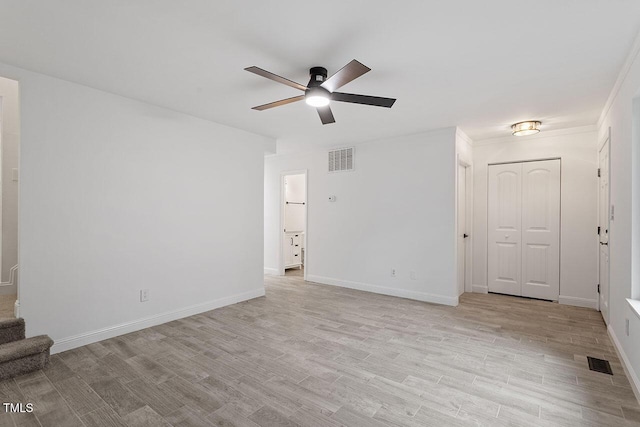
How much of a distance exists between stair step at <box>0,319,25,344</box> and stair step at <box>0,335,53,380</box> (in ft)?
0.31

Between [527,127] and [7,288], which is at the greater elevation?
[527,127]

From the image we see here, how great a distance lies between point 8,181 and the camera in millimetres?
3547

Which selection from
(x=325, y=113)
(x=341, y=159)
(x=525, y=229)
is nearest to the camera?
(x=325, y=113)

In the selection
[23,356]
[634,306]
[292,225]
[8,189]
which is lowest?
[23,356]

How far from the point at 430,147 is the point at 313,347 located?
3.29 metres

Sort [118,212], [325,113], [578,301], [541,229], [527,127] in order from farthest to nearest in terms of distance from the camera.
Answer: [541,229] → [578,301] → [527,127] → [118,212] → [325,113]

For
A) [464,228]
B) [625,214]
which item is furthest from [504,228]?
[625,214]

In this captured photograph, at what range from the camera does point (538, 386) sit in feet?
7.79

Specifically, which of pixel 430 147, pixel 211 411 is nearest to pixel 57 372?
pixel 211 411

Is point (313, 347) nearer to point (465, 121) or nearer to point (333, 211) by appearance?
point (333, 211)

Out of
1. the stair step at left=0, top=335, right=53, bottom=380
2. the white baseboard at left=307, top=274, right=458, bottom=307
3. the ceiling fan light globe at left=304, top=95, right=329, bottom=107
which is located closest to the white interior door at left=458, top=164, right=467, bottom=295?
the white baseboard at left=307, top=274, right=458, bottom=307

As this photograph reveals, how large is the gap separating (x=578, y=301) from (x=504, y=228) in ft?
4.51

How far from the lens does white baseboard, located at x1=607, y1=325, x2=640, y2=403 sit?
222 centimetres

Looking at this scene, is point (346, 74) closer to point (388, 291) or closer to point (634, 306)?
point (634, 306)
